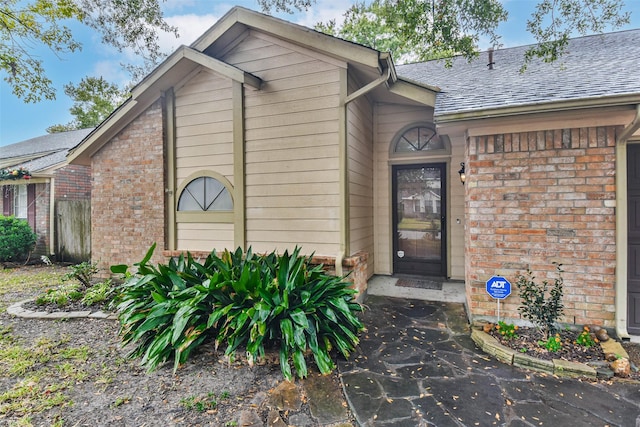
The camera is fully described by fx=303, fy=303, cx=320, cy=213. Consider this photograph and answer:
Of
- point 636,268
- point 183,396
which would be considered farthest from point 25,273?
point 636,268

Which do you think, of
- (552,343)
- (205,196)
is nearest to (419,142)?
(552,343)

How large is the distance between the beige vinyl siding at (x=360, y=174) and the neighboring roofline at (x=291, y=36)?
1.65 feet

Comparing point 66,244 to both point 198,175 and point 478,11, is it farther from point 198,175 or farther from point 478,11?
point 478,11

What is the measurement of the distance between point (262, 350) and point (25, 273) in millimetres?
8112

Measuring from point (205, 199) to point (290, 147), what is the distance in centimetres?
182

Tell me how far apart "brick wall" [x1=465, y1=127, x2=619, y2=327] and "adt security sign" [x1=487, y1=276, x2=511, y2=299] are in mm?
171

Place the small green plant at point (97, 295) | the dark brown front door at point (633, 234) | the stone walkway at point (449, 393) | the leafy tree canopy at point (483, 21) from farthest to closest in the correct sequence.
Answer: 1. the small green plant at point (97, 295)
2. the leafy tree canopy at point (483, 21)
3. the dark brown front door at point (633, 234)
4. the stone walkway at point (449, 393)

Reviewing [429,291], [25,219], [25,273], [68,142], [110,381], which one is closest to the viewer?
[110,381]

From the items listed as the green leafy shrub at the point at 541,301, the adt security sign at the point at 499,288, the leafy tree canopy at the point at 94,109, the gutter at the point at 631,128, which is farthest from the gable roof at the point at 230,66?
the leafy tree canopy at the point at 94,109

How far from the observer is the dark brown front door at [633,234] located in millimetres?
3480

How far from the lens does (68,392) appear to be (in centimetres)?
255

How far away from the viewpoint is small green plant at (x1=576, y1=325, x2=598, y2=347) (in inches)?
120

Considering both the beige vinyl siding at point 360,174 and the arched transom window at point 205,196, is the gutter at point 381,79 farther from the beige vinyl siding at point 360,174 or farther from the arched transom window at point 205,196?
the arched transom window at point 205,196

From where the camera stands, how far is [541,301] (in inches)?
124
